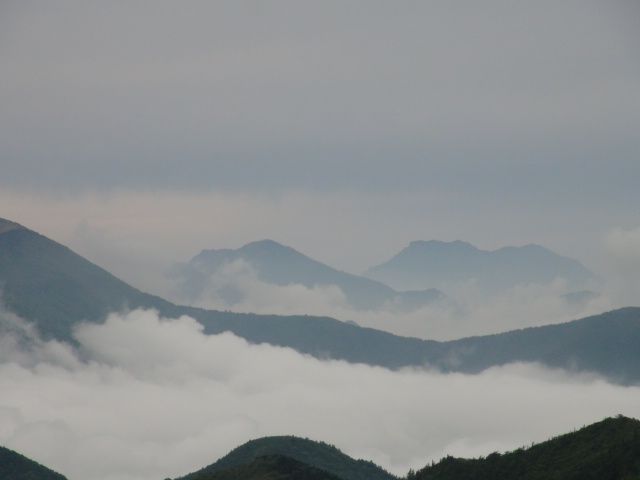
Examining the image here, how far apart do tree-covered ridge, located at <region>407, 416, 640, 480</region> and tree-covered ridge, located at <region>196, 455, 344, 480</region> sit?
94.9 feet

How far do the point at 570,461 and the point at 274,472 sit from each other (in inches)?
2839

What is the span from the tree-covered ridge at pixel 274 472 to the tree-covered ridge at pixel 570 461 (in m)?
28.9

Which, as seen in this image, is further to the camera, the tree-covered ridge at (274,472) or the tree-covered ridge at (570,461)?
the tree-covered ridge at (274,472)

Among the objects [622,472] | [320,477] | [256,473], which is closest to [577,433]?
[622,472]

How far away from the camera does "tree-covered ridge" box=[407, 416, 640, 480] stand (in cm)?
10638

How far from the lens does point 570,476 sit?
11119 centimetres

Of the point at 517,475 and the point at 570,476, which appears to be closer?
the point at 570,476

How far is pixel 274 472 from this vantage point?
165m

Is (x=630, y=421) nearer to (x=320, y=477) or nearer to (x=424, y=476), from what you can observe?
(x=424, y=476)

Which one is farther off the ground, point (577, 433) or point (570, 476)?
point (577, 433)

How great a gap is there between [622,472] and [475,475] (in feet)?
112

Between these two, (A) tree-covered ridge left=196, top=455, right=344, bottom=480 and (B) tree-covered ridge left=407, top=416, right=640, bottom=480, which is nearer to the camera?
(B) tree-covered ridge left=407, top=416, right=640, bottom=480

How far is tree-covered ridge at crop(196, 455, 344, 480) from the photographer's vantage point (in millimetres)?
160250

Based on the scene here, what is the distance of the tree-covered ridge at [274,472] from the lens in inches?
6309
